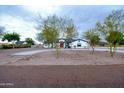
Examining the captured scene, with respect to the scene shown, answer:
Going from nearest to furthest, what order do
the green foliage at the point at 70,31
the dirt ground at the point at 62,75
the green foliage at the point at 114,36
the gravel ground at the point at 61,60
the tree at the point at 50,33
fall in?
the dirt ground at the point at 62,75
the gravel ground at the point at 61,60
the tree at the point at 50,33
the green foliage at the point at 70,31
the green foliage at the point at 114,36

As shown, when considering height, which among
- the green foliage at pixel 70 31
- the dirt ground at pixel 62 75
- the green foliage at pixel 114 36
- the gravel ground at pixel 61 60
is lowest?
the gravel ground at pixel 61 60

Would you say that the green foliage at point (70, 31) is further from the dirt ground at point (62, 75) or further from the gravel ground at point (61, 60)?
the dirt ground at point (62, 75)

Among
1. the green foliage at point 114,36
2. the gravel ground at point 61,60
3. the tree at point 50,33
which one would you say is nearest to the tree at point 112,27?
the green foliage at point 114,36

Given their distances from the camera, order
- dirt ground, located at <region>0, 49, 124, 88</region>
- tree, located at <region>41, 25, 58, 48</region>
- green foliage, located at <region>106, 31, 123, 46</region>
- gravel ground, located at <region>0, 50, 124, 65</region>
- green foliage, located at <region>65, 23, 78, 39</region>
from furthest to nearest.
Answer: green foliage, located at <region>106, 31, 123, 46</region> → green foliage, located at <region>65, 23, 78, 39</region> → tree, located at <region>41, 25, 58, 48</region> → gravel ground, located at <region>0, 50, 124, 65</region> → dirt ground, located at <region>0, 49, 124, 88</region>

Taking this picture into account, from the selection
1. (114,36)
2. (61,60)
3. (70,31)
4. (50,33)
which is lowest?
(61,60)

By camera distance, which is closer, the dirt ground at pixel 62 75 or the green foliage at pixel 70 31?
the dirt ground at pixel 62 75

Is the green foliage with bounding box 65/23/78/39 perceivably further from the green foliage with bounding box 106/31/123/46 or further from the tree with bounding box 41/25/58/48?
the green foliage with bounding box 106/31/123/46

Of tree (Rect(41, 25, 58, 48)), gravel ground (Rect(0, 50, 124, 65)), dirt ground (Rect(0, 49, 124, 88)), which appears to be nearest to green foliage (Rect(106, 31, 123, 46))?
gravel ground (Rect(0, 50, 124, 65))

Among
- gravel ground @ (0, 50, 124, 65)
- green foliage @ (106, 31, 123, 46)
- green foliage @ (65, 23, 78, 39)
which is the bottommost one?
gravel ground @ (0, 50, 124, 65)

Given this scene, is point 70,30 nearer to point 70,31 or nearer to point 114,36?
point 70,31

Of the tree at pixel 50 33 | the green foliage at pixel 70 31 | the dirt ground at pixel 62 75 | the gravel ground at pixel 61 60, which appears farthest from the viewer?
the green foliage at pixel 70 31

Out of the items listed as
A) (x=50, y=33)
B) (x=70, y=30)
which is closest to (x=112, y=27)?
(x=70, y=30)
